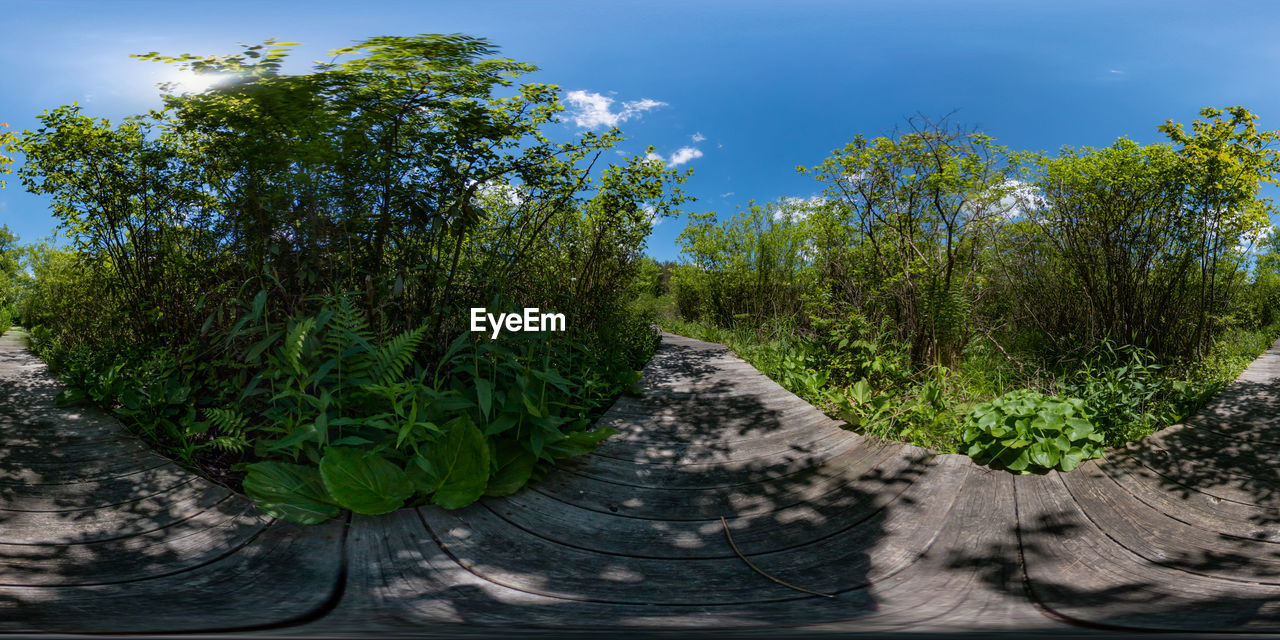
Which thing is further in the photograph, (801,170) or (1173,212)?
(801,170)

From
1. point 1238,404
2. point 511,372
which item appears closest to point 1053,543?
point 511,372

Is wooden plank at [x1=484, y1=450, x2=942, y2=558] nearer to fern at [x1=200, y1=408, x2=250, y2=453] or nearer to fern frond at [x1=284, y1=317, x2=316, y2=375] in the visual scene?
fern frond at [x1=284, y1=317, x2=316, y2=375]

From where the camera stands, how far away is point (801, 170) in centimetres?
466

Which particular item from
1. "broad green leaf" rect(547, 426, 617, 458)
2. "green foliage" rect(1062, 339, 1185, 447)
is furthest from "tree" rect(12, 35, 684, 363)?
"green foliage" rect(1062, 339, 1185, 447)

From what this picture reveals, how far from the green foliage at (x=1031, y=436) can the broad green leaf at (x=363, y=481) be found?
9.65 feet

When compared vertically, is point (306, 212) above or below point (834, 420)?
above

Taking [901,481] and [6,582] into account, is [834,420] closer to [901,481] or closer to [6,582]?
[901,481]

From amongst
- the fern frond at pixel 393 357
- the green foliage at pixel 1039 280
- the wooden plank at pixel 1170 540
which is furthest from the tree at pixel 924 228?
the fern frond at pixel 393 357

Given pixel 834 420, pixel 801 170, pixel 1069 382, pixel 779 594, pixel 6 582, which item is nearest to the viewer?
pixel 6 582

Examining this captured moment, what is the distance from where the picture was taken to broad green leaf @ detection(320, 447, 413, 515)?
6.81 feet

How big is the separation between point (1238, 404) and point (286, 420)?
6285 millimetres

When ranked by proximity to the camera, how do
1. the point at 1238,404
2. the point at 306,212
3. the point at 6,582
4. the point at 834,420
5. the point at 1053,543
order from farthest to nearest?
the point at 1238,404, the point at 834,420, the point at 306,212, the point at 1053,543, the point at 6,582

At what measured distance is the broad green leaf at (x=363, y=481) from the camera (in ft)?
6.81

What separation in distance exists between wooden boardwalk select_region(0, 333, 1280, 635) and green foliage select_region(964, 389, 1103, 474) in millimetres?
97
